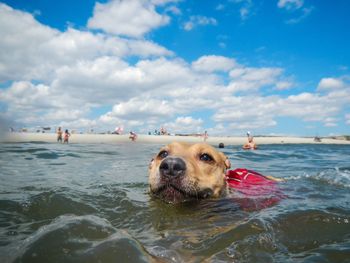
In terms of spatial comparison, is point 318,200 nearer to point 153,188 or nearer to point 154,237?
point 153,188

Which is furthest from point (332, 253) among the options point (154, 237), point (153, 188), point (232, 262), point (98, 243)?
point (153, 188)

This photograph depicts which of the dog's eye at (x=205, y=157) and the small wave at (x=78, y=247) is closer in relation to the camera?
the small wave at (x=78, y=247)

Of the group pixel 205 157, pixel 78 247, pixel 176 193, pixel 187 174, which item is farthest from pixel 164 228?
pixel 205 157

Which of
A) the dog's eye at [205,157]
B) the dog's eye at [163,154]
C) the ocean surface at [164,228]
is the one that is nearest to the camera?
the ocean surface at [164,228]

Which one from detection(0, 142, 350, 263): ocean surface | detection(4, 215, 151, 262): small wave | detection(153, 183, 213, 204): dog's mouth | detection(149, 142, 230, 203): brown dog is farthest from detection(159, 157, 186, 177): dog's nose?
detection(4, 215, 151, 262): small wave

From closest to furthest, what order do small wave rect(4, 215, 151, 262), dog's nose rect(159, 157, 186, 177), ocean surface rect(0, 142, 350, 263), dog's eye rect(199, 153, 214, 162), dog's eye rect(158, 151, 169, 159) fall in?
small wave rect(4, 215, 151, 262)
ocean surface rect(0, 142, 350, 263)
dog's nose rect(159, 157, 186, 177)
dog's eye rect(199, 153, 214, 162)
dog's eye rect(158, 151, 169, 159)

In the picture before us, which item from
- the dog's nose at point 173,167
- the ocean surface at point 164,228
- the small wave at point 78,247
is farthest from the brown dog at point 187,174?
the small wave at point 78,247

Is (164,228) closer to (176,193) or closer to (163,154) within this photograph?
(176,193)

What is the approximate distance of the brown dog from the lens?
15.9ft

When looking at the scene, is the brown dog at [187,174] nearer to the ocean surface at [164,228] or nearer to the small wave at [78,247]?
the ocean surface at [164,228]

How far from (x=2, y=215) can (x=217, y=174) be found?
3447 millimetres

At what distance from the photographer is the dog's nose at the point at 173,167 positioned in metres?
4.82

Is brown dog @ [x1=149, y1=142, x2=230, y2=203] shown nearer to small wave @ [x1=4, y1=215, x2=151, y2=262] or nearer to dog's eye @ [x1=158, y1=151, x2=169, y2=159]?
dog's eye @ [x1=158, y1=151, x2=169, y2=159]

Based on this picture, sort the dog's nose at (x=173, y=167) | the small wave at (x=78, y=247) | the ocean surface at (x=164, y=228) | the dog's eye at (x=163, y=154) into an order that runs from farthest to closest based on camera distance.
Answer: the dog's eye at (x=163, y=154), the dog's nose at (x=173, y=167), the ocean surface at (x=164, y=228), the small wave at (x=78, y=247)
